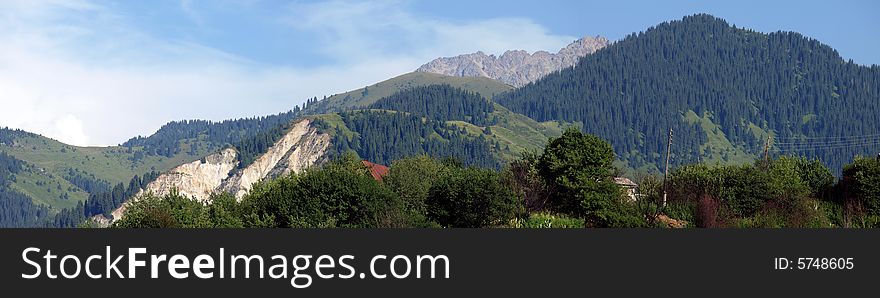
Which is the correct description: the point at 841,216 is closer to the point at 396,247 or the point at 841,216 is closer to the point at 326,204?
the point at 326,204

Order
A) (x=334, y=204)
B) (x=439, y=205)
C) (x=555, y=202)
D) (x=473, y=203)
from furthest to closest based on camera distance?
(x=555, y=202), (x=439, y=205), (x=334, y=204), (x=473, y=203)

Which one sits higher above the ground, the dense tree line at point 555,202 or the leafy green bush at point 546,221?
the dense tree line at point 555,202

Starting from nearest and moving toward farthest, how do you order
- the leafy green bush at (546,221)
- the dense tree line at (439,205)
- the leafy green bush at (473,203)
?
the leafy green bush at (546,221), the dense tree line at (439,205), the leafy green bush at (473,203)

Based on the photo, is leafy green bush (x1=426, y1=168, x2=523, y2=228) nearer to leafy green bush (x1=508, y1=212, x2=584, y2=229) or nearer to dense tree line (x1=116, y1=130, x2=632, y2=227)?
dense tree line (x1=116, y1=130, x2=632, y2=227)

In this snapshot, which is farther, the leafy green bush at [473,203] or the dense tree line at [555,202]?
the leafy green bush at [473,203]

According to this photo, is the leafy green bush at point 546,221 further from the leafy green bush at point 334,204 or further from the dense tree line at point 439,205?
the leafy green bush at point 334,204

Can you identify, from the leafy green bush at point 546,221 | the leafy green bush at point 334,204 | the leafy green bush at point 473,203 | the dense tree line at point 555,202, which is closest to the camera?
the leafy green bush at point 546,221

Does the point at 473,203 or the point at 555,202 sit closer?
the point at 473,203

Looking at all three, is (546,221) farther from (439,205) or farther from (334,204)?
(334,204)

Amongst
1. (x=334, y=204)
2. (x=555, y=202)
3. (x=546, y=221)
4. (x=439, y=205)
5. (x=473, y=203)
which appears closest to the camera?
(x=546, y=221)

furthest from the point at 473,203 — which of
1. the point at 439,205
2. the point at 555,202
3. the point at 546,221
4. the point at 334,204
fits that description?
the point at 334,204

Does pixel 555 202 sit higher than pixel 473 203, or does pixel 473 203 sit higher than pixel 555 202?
pixel 473 203

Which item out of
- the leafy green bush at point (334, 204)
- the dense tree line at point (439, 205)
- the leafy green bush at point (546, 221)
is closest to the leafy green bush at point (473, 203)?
the dense tree line at point (439, 205)

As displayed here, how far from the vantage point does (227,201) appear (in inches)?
3093
